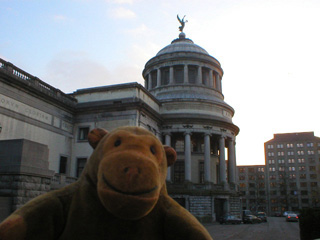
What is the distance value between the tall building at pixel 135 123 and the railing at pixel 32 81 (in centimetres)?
7

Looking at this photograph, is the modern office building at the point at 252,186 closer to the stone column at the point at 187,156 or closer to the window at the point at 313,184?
the window at the point at 313,184

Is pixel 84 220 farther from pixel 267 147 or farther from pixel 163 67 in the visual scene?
pixel 267 147

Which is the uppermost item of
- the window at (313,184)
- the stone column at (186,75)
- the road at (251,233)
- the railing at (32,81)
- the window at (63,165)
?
the stone column at (186,75)

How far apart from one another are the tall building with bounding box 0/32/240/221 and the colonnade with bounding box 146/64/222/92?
0.14 metres

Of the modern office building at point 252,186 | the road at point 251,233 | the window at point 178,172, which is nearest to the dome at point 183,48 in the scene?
the window at point 178,172

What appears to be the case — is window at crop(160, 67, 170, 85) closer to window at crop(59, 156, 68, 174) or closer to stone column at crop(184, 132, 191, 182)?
stone column at crop(184, 132, 191, 182)

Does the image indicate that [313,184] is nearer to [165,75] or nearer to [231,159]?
[231,159]

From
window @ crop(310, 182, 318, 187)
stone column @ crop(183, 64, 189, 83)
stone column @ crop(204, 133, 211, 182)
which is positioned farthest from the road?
window @ crop(310, 182, 318, 187)

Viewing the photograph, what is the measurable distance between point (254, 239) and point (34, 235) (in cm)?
1739

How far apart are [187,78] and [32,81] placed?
22.7 m

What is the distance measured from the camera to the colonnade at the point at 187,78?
4284cm

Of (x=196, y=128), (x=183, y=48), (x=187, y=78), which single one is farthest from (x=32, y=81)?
(x=183, y=48)

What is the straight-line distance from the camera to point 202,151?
3869 centimetres

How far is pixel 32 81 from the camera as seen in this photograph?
24703 millimetres
